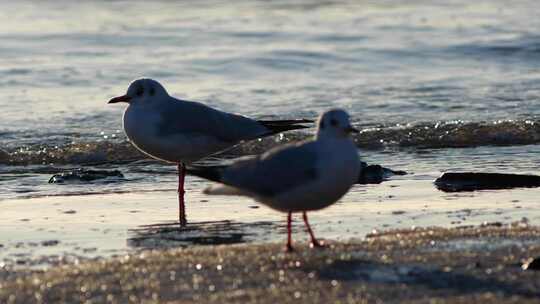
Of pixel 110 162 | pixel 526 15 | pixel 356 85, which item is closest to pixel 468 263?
pixel 110 162

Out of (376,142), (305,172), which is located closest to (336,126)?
(305,172)

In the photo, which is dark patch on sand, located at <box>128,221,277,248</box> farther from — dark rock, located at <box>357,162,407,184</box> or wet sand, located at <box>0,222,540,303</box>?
dark rock, located at <box>357,162,407,184</box>

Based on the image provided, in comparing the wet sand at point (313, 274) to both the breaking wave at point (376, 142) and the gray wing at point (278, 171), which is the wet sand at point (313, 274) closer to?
the gray wing at point (278, 171)

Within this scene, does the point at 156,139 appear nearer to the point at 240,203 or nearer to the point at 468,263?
the point at 240,203

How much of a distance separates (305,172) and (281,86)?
800 cm

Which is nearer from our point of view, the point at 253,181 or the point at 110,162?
the point at 253,181

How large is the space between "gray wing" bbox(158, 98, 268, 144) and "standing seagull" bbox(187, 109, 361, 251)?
227cm

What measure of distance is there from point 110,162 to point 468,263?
5389 mm

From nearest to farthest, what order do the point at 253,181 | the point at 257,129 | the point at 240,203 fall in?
the point at 253,181, the point at 240,203, the point at 257,129

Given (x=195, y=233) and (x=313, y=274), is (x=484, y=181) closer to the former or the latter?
(x=195, y=233)

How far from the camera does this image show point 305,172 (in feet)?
20.7

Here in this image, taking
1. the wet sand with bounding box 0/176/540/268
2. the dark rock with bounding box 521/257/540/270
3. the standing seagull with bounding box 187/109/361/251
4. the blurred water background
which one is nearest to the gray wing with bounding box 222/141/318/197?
the standing seagull with bounding box 187/109/361/251

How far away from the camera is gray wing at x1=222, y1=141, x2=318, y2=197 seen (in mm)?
6336

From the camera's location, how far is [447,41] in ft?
→ 58.1
